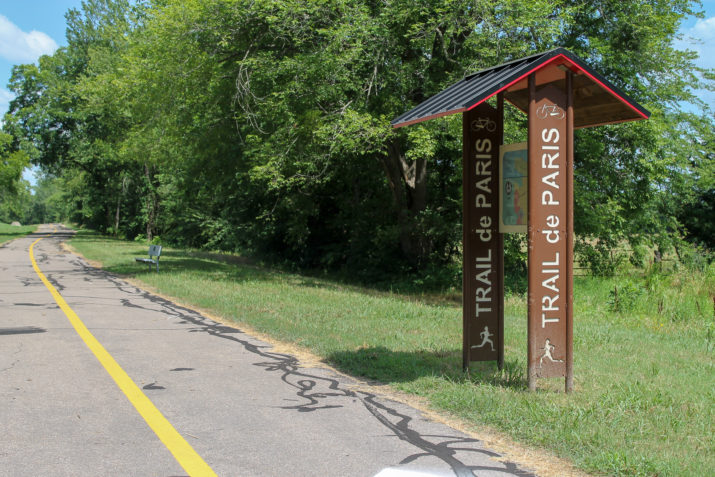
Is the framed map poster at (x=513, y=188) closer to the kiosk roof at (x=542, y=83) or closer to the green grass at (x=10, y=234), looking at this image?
the kiosk roof at (x=542, y=83)

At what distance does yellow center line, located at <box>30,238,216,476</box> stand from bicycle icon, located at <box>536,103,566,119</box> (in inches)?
177

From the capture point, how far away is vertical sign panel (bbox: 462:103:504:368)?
6902 mm

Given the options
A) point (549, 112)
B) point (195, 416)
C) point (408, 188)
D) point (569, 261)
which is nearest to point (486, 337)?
point (569, 261)

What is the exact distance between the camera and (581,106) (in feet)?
23.1

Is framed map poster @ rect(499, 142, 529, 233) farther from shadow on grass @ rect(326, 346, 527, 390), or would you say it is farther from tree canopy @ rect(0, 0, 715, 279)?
tree canopy @ rect(0, 0, 715, 279)

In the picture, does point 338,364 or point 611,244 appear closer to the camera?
point 338,364

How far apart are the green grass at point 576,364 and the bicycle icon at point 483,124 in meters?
2.80

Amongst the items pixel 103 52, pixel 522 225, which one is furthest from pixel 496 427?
pixel 103 52

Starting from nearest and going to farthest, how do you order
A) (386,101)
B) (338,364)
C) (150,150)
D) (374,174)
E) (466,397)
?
(466,397) < (338,364) < (386,101) < (374,174) < (150,150)

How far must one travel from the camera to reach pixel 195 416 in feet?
17.4

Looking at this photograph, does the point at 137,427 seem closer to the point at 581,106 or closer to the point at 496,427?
the point at 496,427

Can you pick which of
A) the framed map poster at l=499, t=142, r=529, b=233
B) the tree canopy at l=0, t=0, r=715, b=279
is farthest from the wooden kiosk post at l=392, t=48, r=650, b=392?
the tree canopy at l=0, t=0, r=715, b=279

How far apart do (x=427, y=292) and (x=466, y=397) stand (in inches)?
552

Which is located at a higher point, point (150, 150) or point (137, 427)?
point (150, 150)
